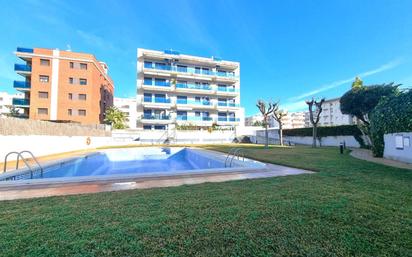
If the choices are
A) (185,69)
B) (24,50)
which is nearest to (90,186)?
(185,69)

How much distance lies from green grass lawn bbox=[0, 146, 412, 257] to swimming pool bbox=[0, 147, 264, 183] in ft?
8.27

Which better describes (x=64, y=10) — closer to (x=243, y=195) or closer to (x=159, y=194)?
(x=159, y=194)

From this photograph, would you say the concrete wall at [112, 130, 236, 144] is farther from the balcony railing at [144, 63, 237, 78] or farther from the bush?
the bush

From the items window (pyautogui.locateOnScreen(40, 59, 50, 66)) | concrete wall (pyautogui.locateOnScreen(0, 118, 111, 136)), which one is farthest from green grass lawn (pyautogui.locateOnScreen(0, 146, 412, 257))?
window (pyautogui.locateOnScreen(40, 59, 50, 66))

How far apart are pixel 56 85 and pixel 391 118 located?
40.2 m

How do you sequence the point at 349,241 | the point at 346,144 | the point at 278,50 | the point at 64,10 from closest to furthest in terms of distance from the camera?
the point at 349,241
the point at 64,10
the point at 346,144
the point at 278,50

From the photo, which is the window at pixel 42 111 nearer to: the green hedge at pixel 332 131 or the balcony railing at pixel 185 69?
the balcony railing at pixel 185 69

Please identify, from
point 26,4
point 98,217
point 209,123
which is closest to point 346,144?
point 209,123

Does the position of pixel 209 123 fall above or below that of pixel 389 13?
below

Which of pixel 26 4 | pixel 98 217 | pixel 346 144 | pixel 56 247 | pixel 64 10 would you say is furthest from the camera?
pixel 346 144

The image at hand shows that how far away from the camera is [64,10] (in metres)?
15.7

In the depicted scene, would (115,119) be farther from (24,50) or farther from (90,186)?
(90,186)

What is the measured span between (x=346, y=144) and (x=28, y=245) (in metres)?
28.7

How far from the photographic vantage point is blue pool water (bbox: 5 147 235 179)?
9.85m
